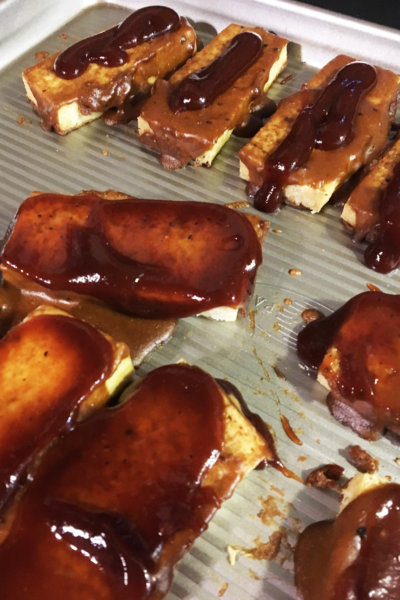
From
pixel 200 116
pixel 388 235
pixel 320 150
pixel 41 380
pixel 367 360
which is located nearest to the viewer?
pixel 41 380

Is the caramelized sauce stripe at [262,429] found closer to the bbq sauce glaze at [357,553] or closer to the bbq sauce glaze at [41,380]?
the bbq sauce glaze at [357,553]

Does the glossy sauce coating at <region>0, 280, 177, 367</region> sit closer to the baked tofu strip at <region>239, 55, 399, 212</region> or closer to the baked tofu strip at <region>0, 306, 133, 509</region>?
the baked tofu strip at <region>0, 306, 133, 509</region>

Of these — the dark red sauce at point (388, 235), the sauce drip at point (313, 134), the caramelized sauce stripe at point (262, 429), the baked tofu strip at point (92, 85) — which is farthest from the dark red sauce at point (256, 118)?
the caramelized sauce stripe at point (262, 429)

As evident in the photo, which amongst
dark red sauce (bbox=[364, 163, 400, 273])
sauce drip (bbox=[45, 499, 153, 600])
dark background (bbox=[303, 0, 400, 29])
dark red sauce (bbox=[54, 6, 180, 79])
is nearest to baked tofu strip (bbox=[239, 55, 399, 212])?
dark red sauce (bbox=[364, 163, 400, 273])

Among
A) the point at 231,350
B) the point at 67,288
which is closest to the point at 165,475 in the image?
the point at 231,350

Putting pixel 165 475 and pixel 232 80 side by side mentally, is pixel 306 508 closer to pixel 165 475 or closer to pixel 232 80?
pixel 165 475

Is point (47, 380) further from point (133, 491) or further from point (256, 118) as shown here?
point (256, 118)

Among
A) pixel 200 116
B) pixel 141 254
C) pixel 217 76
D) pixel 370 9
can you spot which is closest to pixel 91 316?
pixel 141 254
